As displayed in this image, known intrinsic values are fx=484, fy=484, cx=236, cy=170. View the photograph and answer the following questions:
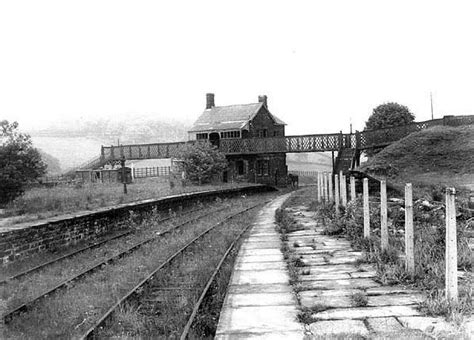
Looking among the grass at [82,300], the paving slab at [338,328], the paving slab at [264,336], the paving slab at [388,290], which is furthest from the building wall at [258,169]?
the paving slab at [264,336]

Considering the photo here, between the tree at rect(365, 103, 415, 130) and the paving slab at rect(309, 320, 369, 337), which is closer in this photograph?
the paving slab at rect(309, 320, 369, 337)

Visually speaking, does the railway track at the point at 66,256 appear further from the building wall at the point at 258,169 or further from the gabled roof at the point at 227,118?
the gabled roof at the point at 227,118

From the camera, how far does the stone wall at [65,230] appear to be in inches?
411

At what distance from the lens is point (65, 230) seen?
12539 mm

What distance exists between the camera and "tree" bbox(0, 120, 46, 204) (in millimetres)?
22141

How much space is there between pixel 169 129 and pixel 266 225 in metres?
117

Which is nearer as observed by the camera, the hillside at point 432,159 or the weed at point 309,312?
A: the weed at point 309,312

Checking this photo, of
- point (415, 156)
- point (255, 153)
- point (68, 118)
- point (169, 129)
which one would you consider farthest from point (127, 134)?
point (415, 156)

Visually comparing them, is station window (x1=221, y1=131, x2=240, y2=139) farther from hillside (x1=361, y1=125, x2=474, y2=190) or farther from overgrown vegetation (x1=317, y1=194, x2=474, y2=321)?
overgrown vegetation (x1=317, y1=194, x2=474, y2=321)

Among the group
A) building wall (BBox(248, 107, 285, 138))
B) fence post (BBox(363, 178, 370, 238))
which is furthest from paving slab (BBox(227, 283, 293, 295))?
building wall (BBox(248, 107, 285, 138))

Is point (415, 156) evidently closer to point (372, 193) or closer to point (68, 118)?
point (372, 193)

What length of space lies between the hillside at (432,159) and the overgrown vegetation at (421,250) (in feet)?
13.4

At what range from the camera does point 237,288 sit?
23.9 feet

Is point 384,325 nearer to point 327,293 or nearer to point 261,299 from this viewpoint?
point 327,293
